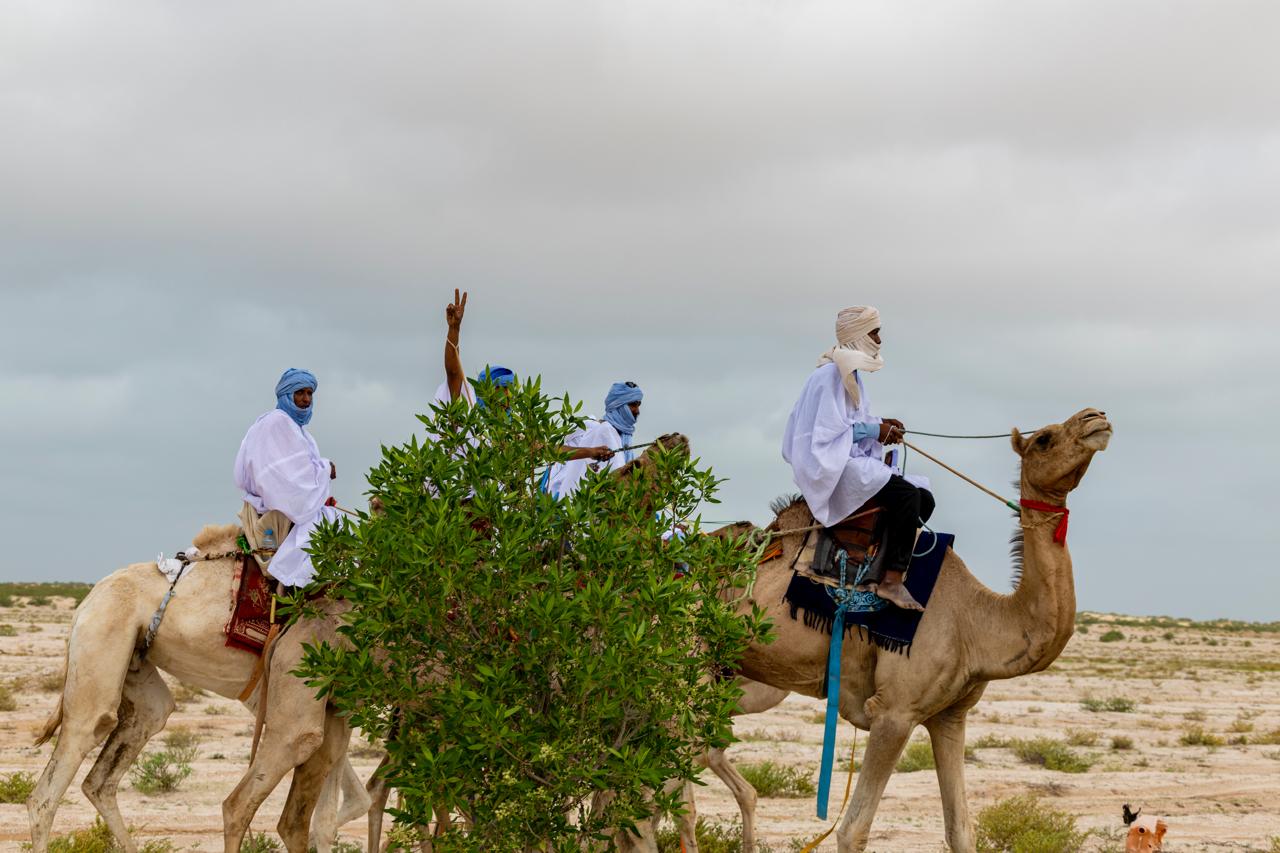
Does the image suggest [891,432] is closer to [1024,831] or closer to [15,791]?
[1024,831]

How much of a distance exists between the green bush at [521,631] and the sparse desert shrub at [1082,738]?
16.1 metres

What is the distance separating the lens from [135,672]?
976 centimetres

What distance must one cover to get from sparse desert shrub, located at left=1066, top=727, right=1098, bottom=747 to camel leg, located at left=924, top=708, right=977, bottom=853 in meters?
13.7

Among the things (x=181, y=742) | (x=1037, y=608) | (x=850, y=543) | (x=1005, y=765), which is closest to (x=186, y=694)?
(x=181, y=742)

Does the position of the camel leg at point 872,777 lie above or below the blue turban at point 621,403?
below

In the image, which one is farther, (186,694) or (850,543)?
(186,694)

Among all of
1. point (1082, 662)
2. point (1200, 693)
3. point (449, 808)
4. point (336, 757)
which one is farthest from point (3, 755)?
point (1082, 662)

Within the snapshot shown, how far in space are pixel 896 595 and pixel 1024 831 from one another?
4746 mm

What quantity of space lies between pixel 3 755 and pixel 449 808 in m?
12.4

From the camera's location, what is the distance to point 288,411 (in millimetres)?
9609

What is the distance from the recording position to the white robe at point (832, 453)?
859 cm

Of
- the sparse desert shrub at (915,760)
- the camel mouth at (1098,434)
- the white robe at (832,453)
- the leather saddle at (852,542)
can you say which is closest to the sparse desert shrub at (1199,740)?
the sparse desert shrub at (915,760)

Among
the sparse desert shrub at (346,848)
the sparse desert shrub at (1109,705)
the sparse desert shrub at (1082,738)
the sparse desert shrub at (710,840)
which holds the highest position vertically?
the sparse desert shrub at (1109,705)

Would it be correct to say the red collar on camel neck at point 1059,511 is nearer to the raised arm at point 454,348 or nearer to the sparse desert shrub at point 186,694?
the raised arm at point 454,348
